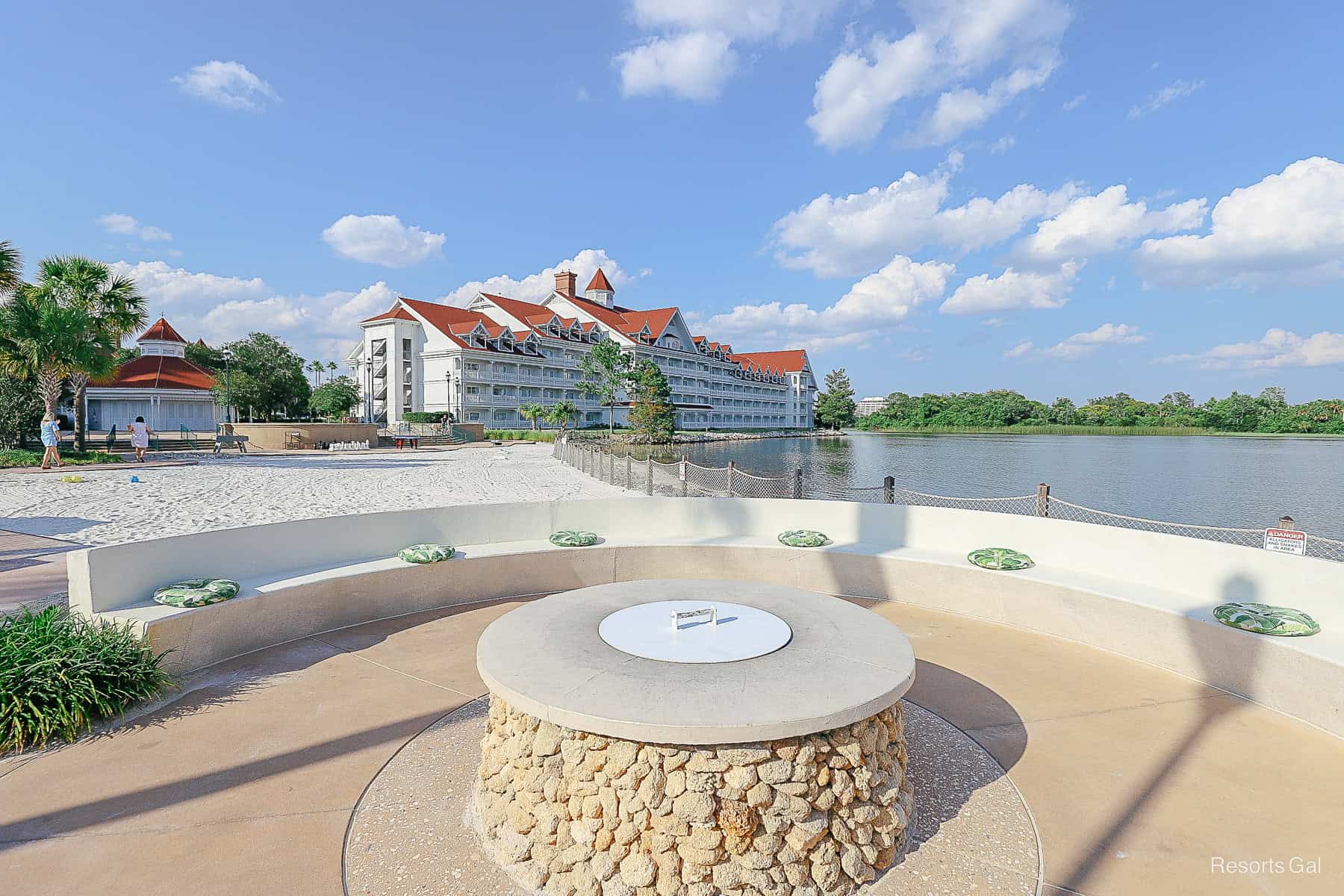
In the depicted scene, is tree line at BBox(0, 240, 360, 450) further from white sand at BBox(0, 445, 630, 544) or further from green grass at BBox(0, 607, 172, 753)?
green grass at BBox(0, 607, 172, 753)

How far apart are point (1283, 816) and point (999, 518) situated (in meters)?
4.27

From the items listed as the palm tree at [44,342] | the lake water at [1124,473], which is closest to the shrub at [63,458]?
the palm tree at [44,342]

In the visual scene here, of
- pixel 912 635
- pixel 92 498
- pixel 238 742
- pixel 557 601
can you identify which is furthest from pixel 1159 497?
pixel 92 498

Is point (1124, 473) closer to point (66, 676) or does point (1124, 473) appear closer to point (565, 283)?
point (66, 676)

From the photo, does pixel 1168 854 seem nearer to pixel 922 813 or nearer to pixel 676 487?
pixel 922 813

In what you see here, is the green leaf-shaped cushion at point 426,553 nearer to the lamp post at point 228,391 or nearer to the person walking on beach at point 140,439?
the person walking on beach at point 140,439

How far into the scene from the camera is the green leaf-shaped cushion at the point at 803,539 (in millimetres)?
8484

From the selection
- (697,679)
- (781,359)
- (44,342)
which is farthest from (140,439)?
(781,359)

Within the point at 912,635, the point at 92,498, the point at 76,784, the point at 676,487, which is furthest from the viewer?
the point at 676,487

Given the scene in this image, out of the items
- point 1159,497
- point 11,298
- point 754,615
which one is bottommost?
point 1159,497

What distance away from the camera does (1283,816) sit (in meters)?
3.82

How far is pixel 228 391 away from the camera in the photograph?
4578 cm

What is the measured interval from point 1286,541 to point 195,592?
10.1m

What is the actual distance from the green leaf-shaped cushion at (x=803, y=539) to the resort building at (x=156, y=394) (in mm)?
52616
